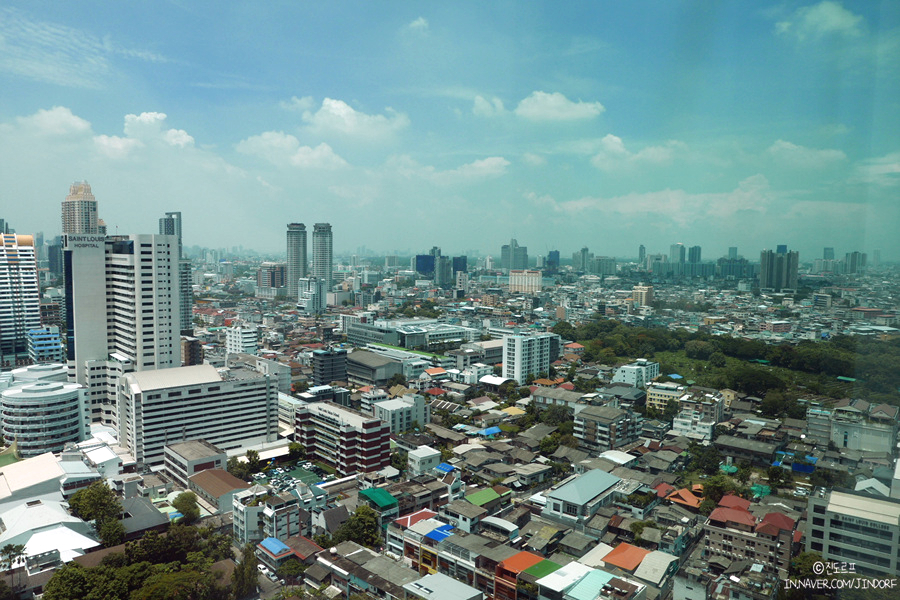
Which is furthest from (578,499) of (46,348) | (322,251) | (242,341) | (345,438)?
(322,251)

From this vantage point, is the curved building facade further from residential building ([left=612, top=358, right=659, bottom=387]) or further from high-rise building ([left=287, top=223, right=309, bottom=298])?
high-rise building ([left=287, top=223, right=309, bottom=298])

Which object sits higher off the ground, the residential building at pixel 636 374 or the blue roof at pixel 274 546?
the residential building at pixel 636 374

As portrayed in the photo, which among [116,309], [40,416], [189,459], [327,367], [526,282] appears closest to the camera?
[189,459]

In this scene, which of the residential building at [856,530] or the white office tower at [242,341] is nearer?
the residential building at [856,530]

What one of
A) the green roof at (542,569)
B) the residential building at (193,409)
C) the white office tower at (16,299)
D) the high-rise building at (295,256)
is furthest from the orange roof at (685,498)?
the high-rise building at (295,256)

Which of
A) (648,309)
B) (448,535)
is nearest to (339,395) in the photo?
(448,535)

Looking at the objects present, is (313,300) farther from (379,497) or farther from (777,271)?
(379,497)

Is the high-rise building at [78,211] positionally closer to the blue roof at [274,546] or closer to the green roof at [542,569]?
the blue roof at [274,546]
